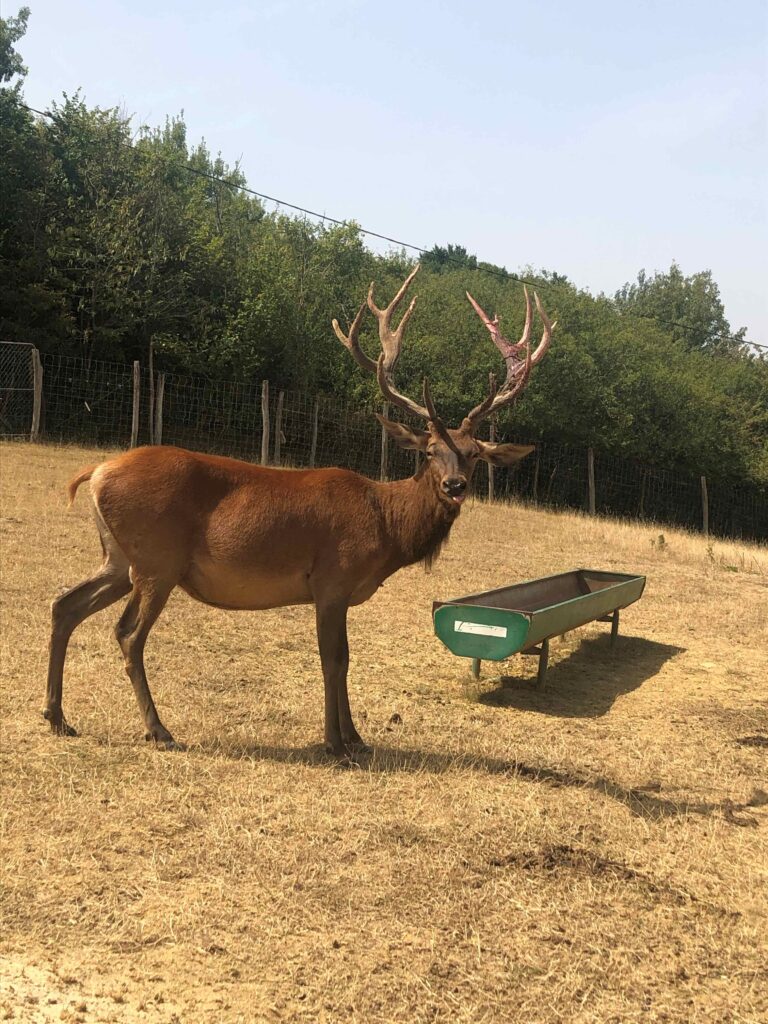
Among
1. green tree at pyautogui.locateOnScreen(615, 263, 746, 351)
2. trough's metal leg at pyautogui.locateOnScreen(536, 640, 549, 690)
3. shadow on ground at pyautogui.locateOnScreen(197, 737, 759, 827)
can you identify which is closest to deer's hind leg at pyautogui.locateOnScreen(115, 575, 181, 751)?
shadow on ground at pyautogui.locateOnScreen(197, 737, 759, 827)

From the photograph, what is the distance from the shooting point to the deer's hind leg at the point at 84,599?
19.2 ft

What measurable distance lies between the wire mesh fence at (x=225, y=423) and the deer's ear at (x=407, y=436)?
43.2ft

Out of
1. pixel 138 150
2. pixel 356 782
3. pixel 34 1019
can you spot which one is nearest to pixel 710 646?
pixel 356 782

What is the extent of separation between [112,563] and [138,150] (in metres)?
20.7

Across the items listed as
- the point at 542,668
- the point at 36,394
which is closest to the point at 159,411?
the point at 36,394

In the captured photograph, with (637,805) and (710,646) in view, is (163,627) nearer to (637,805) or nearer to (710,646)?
(637,805)

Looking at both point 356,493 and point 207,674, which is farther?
point 207,674

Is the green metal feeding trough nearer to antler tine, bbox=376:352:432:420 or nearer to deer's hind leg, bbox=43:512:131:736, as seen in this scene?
antler tine, bbox=376:352:432:420

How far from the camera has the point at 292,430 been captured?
21.8 meters

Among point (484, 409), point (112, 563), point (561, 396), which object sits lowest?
point (112, 563)

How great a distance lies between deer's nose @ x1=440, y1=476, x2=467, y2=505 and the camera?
19.3ft

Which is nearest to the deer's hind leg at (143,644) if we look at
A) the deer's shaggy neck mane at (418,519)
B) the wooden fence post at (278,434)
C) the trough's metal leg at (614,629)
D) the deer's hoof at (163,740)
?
the deer's hoof at (163,740)

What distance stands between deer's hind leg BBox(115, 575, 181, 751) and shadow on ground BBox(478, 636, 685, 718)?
3009mm

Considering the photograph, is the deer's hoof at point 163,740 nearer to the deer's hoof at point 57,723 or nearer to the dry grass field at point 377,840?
the dry grass field at point 377,840
